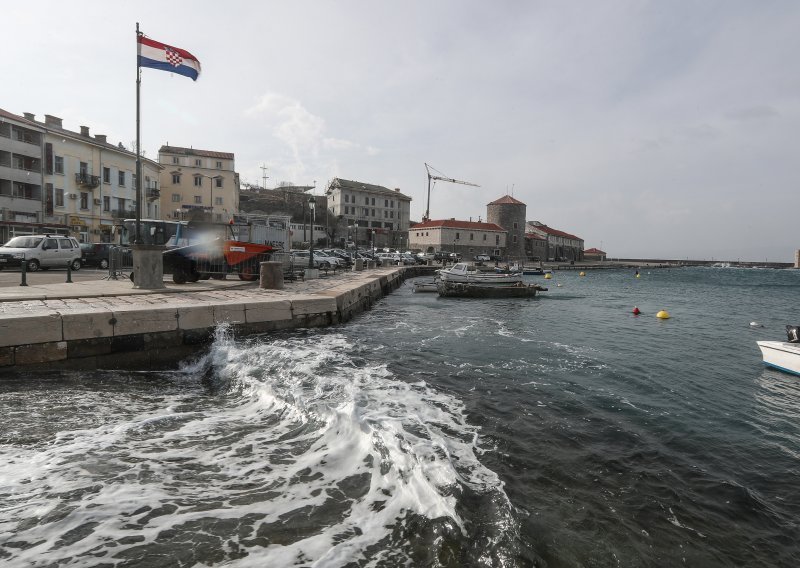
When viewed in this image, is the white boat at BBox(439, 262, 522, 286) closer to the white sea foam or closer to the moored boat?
the moored boat

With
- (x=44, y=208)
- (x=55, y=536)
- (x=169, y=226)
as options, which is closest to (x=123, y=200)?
(x=44, y=208)

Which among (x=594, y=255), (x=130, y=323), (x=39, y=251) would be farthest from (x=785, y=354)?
(x=594, y=255)

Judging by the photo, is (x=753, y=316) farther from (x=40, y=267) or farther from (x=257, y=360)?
(x=40, y=267)

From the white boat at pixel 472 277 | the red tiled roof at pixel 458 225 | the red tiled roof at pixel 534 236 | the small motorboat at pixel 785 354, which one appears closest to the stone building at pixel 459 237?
the red tiled roof at pixel 458 225

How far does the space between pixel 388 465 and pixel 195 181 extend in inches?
2623

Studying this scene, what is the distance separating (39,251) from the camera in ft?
62.2

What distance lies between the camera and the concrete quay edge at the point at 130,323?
24.3 feet

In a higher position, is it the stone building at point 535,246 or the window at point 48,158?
the window at point 48,158

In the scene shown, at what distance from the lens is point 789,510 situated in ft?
14.5

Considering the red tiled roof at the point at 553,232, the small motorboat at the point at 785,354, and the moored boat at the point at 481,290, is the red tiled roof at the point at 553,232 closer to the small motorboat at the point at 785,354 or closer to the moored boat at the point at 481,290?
the moored boat at the point at 481,290

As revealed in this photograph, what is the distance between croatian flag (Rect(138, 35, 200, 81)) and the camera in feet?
41.2

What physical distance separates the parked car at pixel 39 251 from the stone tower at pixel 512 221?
74413mm

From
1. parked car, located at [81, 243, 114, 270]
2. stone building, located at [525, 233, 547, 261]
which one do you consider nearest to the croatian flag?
parked car, located at [81, 243, 114, 270]

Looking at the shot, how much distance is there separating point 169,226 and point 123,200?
34.7 m
